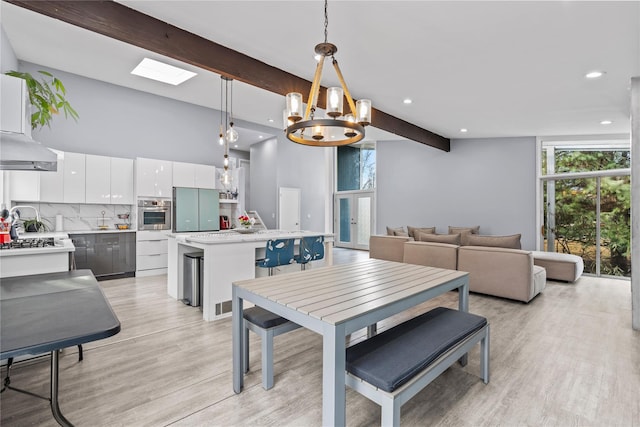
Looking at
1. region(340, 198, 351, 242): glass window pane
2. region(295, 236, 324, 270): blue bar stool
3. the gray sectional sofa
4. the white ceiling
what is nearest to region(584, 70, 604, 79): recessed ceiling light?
the white ceiling

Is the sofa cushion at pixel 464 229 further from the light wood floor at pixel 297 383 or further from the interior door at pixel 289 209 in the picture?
the interior door at pixel 289 209

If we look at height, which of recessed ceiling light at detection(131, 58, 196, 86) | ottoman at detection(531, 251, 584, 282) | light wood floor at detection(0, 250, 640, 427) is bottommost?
light wood floor at detection(0, 250, 640, 427)

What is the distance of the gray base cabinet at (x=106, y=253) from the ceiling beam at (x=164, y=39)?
3541 mm

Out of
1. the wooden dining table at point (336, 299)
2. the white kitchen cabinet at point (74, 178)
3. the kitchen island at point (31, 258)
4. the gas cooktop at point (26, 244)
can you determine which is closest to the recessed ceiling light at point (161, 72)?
the white kitchen cabinet at point (74, 178)

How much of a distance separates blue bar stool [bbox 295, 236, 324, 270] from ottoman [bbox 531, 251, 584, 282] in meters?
4.11

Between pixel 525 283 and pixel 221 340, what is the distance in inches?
147

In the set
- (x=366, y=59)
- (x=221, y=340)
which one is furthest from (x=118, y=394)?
(x=366, y=59)

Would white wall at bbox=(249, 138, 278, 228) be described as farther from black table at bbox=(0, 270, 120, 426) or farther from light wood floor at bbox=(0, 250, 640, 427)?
black table at bbox=(0, 270, 120, 426)

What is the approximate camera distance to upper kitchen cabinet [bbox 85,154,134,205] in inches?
204

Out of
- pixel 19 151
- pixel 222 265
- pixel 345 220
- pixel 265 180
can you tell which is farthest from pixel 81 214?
pixel 345 220

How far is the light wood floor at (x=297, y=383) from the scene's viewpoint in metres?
1.80

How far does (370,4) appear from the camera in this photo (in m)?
2.50

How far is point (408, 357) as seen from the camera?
1.58 metres

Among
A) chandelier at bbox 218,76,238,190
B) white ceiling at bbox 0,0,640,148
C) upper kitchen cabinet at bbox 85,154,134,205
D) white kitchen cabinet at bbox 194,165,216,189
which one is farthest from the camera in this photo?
white kitchen cabinet at bbox 194,165,216,189
